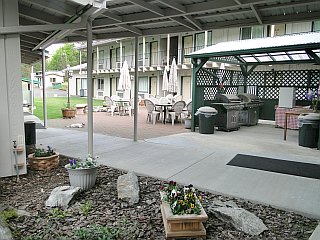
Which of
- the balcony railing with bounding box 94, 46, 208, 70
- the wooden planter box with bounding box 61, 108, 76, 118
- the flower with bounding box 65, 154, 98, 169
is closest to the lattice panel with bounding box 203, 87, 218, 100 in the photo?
the wooden planter box with bounding box 61, 108, 76, 118

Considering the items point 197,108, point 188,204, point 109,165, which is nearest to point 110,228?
point 188,204

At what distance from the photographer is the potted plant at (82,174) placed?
143 inches

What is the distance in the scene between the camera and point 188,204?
265 cm

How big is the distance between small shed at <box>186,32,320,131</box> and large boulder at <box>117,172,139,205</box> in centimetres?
567

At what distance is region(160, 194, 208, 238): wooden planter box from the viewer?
2.52 meters

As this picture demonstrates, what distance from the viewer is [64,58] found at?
184ft

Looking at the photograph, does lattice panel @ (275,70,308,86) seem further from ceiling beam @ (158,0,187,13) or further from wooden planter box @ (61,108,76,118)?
wooden planter box @ (61,108,76,118)

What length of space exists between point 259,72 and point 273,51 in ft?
12.1

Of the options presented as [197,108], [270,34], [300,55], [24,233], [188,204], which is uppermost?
[270,34]

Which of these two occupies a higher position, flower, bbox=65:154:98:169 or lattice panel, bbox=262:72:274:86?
lattice panel, bbox=262:72:274:86

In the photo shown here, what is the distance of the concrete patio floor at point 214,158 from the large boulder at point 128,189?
709 millimetres

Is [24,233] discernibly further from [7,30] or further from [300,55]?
[300,55]

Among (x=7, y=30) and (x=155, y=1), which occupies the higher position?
(x=155, y=1)

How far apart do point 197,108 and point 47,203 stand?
6.59 metres
